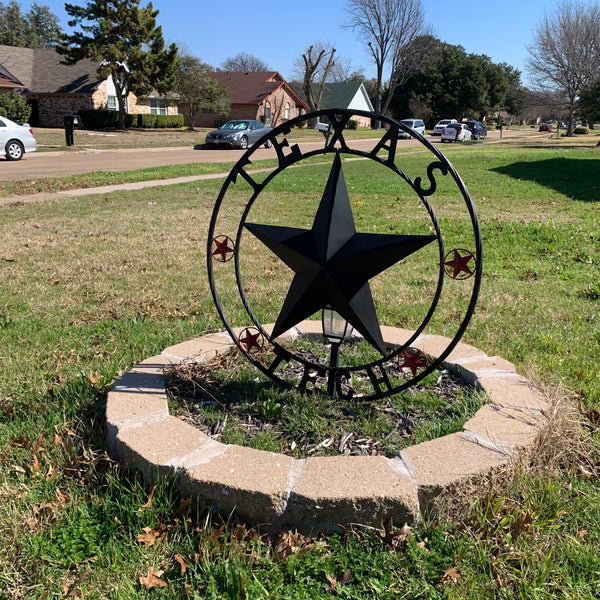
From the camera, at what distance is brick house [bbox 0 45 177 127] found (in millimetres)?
38688

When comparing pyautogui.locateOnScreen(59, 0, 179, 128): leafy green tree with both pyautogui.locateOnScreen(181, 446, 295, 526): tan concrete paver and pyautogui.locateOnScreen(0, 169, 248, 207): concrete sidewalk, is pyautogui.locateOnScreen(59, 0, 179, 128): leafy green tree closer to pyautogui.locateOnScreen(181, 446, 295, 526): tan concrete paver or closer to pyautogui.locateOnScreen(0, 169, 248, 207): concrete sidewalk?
pyautogui.locateOnScreen(0, 169, 248, 207): concrete sidewalk

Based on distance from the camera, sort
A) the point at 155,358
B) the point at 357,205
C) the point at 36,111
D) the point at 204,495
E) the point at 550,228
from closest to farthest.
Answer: the point at 204,495 → the point at 155,358 → the point at 550,228 → the point at 357,205 → the point at 36,111

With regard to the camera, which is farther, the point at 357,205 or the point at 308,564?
the point at 357,205

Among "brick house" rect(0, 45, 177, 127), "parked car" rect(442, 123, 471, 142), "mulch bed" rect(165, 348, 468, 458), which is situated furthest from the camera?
"brick house" rect(0, 45, 177, 127)

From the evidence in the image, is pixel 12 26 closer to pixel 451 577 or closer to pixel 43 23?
pixel 43 23

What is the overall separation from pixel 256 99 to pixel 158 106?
839cm

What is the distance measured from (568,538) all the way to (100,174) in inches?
572

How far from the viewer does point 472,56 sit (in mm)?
62031

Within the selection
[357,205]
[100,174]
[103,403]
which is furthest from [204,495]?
[100,174]

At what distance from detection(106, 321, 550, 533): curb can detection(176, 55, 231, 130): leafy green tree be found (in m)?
40.7

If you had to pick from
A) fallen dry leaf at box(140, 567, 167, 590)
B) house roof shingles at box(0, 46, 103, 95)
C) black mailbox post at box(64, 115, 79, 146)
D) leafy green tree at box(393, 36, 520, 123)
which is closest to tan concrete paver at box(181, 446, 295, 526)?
fallen dry leaf at box(140, 567, 167, 590)

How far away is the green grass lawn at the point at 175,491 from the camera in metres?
2.09

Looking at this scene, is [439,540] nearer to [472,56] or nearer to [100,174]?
[100,174]

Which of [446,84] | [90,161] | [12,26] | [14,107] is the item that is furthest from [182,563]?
[12,26]
